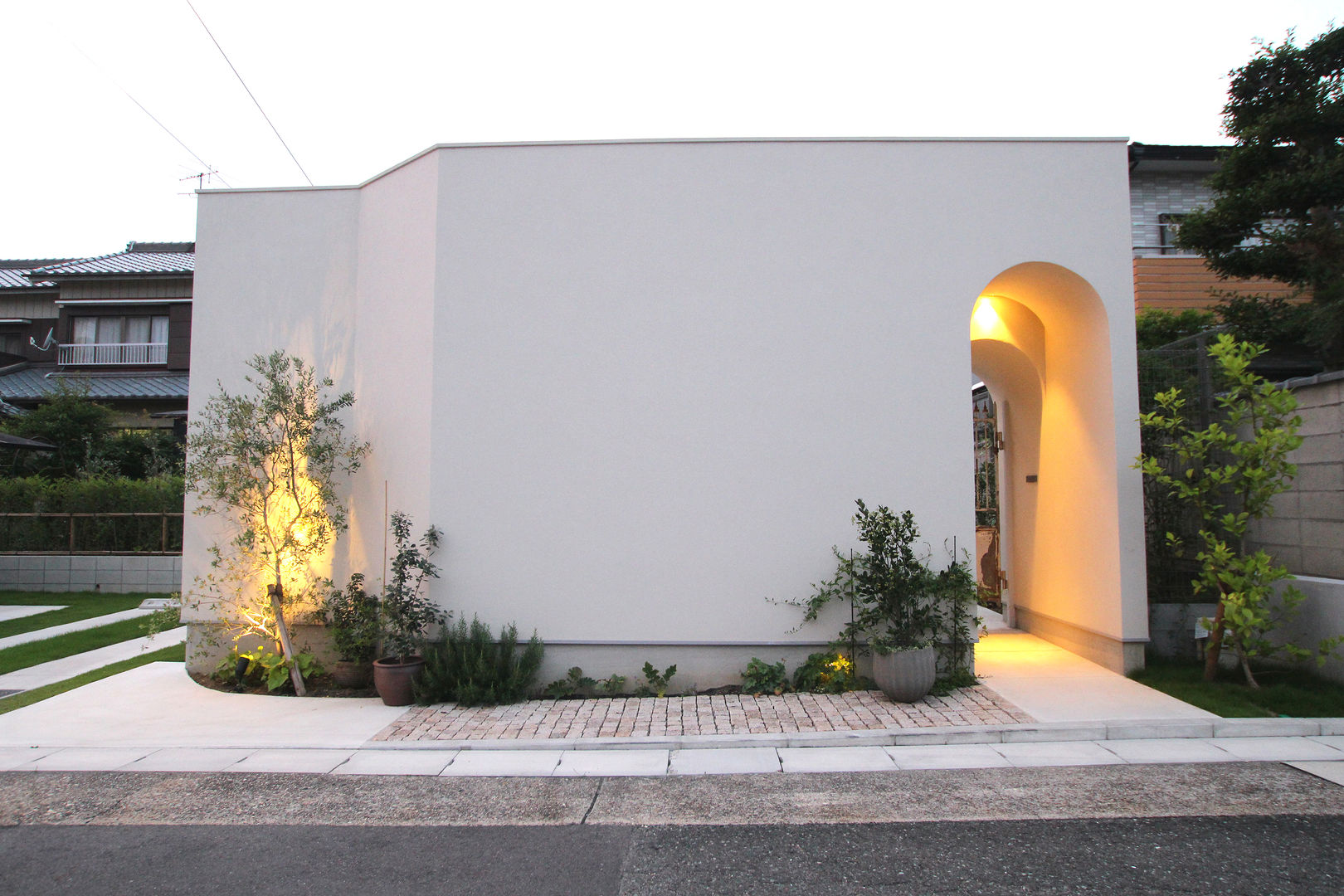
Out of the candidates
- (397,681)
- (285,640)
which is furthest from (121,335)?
(397,681)

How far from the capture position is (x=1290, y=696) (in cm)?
532

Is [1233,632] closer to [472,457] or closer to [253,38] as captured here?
[472,457]

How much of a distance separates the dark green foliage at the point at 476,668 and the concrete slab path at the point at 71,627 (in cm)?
615

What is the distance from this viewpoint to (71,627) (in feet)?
32.0

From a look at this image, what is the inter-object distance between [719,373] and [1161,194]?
11.2 metres

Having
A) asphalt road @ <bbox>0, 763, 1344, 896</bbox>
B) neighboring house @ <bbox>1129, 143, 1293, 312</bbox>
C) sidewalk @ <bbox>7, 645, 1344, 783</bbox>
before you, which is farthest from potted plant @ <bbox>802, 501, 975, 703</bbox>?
neighboring house @ <bbox>1129, 143, 1293, 312</bbox>

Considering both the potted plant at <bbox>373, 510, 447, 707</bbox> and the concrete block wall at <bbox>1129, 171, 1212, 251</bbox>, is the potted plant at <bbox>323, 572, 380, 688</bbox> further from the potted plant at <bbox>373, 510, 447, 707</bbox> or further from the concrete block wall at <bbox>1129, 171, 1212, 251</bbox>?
the concrete block wall at <bbox>1129, 171, 1212, 251</bbox>

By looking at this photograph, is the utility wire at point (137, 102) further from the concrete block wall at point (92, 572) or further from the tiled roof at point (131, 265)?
the tiled roof at point (131, 265)

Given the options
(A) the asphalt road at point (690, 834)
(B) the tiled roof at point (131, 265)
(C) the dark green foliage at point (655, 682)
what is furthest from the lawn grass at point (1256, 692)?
(B) the tiled roof at point (131, 265)

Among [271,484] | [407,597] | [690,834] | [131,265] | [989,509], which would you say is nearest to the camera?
[690,834]

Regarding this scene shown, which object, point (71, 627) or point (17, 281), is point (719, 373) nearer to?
point (71, 627)

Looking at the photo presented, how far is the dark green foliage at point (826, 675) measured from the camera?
6188 mm

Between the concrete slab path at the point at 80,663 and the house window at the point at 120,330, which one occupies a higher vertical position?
the house window at the point at 120,330

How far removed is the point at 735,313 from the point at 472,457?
2.70 metres
